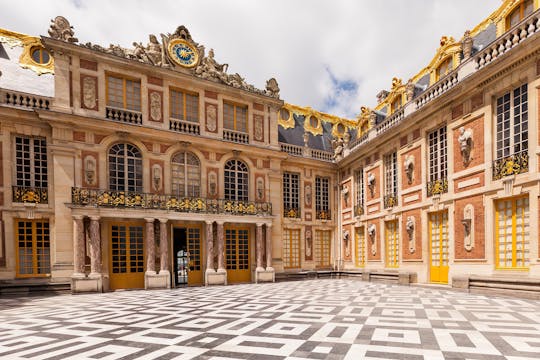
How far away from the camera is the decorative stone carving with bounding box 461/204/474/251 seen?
11414mm

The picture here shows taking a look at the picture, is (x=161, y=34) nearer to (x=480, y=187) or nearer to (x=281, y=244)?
(x=281, y=244)

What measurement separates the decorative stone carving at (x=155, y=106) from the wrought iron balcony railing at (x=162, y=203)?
4154mm

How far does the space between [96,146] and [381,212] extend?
585 inches

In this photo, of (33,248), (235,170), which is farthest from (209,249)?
(33,248)

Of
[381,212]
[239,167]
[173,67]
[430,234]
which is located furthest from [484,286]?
[173,67]

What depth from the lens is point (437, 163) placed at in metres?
13.4

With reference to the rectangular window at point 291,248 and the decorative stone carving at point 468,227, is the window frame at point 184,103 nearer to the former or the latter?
the rectangular window at point 291,248

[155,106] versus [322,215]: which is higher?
[155,106]

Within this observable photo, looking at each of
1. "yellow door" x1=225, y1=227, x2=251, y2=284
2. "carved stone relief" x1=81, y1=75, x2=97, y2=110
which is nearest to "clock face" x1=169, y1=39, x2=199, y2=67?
"carved stone relief" x1=81, y1=75, x2=97, y2=110

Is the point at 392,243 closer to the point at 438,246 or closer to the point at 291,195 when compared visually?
the point at 438,246

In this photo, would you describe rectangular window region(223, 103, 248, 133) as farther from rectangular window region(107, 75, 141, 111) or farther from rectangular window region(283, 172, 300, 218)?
rectangular window region(107, 75, 141, 111)

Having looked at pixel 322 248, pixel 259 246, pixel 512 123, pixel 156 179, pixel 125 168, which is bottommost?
pixel 322 248

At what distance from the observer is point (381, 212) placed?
54.7 feet

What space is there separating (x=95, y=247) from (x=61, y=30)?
10.2 meters
